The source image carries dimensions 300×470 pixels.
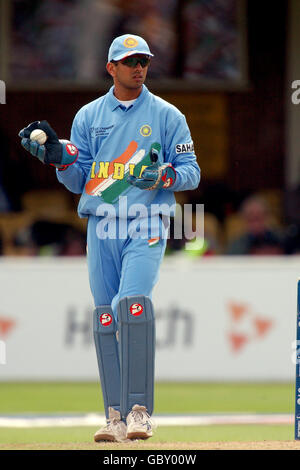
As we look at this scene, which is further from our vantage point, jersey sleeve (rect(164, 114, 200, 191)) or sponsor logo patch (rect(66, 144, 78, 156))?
jersey sleeve (rect(164, 114, 200, 191))

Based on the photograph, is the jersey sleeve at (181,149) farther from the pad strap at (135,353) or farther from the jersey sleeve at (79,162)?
the pad strap at (135,353)

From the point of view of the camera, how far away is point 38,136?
6.48 m

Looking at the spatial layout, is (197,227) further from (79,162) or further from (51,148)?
(51,148)

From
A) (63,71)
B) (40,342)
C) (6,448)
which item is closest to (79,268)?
(40,342)

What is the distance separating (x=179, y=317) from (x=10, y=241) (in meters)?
3.33

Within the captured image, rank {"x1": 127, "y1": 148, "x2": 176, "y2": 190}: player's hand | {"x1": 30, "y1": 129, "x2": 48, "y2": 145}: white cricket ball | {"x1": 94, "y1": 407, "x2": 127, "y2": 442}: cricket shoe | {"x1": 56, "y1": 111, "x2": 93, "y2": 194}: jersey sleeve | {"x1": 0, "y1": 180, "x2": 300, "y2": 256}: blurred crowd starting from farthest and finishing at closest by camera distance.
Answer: {"x1": 0, "y1": 180, "x2": 300, "y2": 256}: blurred crowd, {"x1": 56, "y1": 111, "x2": 93, "y2": 194}: jersey sleeve, {"x1": 94, "y1": 407, "x2": 127, "y2": 442}: cricket shoe, {"x1": 30, "y1": 129, "x2": 48, "y2": 145}: white cricket ball, {"x1": 127, "y1": 148, "x2": 176, "y2": 190}: player's hand

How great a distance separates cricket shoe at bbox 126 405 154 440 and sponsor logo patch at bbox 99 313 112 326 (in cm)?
53

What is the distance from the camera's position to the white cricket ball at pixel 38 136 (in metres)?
6.48

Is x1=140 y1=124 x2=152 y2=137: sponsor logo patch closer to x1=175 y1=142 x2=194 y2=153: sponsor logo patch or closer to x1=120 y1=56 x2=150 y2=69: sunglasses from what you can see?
x1=175 y1=142 x2=194 y2=153: sponsor logo patch

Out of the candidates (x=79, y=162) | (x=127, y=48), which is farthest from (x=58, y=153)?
(x=127, y=48)

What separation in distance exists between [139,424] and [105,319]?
671 millimetres

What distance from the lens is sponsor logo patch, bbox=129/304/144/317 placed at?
21.3ft

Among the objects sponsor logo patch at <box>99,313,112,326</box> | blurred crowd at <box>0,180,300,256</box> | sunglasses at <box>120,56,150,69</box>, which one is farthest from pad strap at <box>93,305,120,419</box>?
blurred crowd at <box>0,180,300,256</box>

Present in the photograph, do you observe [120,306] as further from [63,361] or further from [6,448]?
[63,361]
